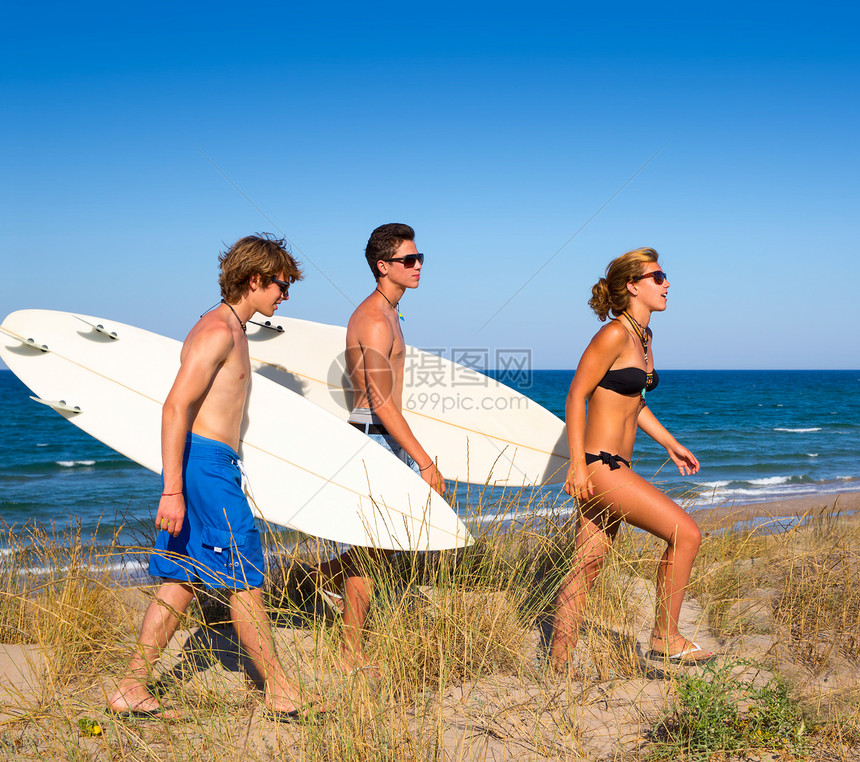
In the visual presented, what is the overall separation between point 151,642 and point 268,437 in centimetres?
128

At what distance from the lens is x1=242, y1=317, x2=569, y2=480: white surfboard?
4629 mm

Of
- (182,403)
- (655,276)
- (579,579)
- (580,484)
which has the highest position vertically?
(655,276)

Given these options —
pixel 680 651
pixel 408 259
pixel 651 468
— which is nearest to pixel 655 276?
pixel 408 259

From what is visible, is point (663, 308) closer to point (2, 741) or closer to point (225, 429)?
point (225, 429)

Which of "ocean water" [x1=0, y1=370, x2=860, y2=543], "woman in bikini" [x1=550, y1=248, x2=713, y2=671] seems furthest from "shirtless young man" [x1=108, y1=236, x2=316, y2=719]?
"woman in bikini" [x1=550, y1=248, x2=713, y2=671]

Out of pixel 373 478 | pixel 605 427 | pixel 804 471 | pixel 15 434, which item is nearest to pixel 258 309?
pixel 373 478

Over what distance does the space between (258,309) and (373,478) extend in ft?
3.59

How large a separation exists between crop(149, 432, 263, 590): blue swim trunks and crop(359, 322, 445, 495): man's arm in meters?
0.82

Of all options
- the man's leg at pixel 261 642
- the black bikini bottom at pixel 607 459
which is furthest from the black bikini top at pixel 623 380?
the man's leg at pixel 261 642

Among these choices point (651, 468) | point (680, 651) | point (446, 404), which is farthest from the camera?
point (651, 468)

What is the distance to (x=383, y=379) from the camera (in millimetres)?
3062

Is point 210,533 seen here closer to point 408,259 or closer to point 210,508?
point 210,508

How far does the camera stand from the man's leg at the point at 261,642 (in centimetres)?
234

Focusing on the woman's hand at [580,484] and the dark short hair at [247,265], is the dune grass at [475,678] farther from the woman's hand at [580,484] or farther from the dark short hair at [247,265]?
the dark short hair at [247,265]
